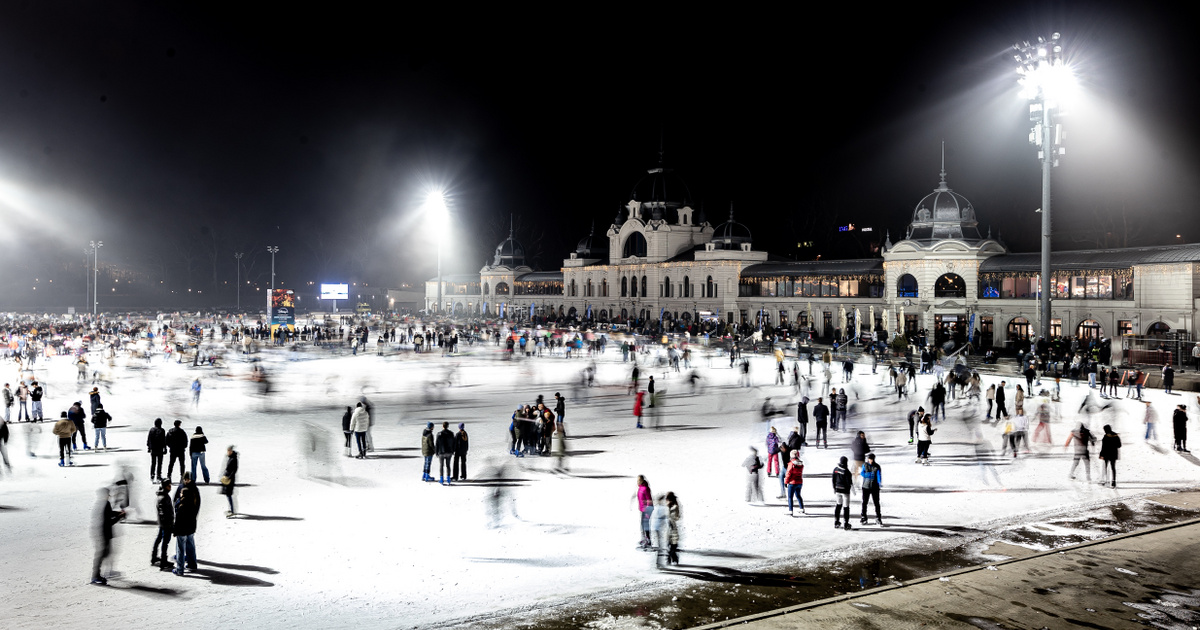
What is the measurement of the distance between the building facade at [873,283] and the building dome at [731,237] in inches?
3.7

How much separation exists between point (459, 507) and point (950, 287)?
42.2 metres

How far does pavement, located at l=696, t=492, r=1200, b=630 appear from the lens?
8.75 meters

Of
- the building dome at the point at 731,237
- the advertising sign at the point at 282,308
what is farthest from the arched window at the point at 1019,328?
the advertising sign at the point at 282,308

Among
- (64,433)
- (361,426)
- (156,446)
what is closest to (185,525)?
(156,446)

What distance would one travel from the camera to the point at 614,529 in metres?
12.0

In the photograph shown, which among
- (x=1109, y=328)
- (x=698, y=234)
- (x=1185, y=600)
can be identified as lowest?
(x=1185, y=600)

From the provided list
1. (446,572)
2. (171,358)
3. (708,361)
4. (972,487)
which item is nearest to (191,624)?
(446,572)

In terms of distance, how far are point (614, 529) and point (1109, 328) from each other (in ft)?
121

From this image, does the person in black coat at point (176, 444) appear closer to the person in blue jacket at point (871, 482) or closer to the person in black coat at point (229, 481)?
the person in black coat at point (229, 481)

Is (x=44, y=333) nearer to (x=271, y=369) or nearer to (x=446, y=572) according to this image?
(x=271, y=369)

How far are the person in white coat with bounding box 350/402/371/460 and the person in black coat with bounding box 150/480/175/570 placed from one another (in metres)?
6.32

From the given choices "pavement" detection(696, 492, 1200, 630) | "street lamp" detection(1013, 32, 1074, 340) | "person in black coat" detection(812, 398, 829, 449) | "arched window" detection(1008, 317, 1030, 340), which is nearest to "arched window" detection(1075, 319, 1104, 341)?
"arched window" detection(1008, 317, 1030, 340)

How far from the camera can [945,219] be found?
5025 centimetres

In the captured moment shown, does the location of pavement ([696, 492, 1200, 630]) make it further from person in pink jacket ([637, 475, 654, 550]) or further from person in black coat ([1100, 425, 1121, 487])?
person in black coat ([1100, 425, 1121, 487])
